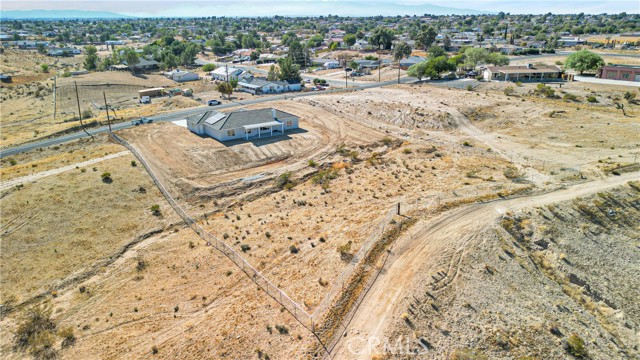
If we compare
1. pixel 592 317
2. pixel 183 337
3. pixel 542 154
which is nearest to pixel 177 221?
pixel 183 337

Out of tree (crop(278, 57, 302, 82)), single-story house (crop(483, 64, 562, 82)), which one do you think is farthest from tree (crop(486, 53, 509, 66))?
tree (crop(278, 57, 302, 82))

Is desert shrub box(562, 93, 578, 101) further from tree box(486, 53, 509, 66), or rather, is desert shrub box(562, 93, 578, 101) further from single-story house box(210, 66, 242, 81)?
single-story house box(210, 66, 242, 81)

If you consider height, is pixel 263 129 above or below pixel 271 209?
above

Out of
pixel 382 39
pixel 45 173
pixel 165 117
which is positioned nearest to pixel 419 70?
pixel 165 117

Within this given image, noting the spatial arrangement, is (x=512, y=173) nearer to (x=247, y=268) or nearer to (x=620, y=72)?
(x=247, y=268)

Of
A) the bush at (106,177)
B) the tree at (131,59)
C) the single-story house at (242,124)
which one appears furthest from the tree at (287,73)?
the bush at (106,177)

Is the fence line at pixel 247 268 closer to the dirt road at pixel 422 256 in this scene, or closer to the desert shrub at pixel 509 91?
the dirt road at pixel 422 256
